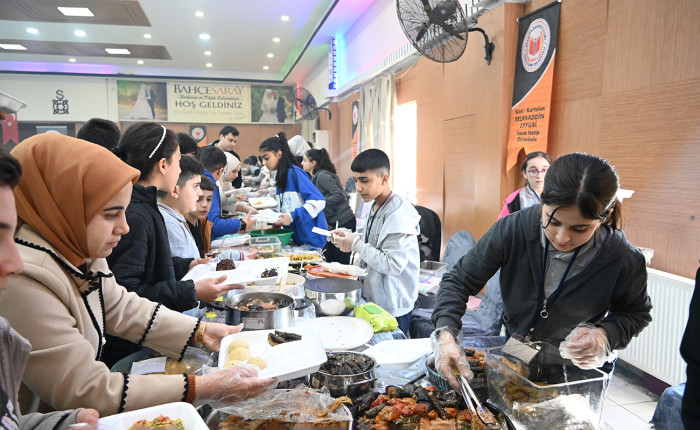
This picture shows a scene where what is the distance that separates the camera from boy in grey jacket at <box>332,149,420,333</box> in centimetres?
241

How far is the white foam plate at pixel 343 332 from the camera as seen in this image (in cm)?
155

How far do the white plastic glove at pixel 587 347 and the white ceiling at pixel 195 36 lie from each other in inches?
261

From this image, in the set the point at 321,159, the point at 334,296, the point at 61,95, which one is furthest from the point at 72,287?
the point at 61,95

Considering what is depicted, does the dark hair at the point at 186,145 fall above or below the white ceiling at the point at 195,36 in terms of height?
below

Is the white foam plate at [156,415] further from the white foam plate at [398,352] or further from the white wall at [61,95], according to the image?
the white wall at [61,95]

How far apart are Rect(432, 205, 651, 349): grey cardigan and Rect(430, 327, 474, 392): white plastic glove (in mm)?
84

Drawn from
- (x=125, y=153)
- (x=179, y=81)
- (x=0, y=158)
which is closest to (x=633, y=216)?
(x=125, y=153)

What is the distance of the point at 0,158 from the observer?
75cm

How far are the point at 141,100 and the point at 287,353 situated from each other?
43.8 feet

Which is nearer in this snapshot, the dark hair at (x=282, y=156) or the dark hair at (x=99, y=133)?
the dark hair at (x=99, y=133)

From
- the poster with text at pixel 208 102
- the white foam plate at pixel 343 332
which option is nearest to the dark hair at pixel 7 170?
the white foam plate at pixel 343 332

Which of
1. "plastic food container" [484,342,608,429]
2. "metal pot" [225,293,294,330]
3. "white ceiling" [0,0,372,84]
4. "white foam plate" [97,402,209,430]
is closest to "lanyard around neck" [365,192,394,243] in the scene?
"metal pot" [225,293,294,330]

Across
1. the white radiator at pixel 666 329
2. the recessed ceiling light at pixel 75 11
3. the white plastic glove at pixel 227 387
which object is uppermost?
the recessed ceiling light at pixel 75 11

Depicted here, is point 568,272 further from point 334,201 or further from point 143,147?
point 334,201
